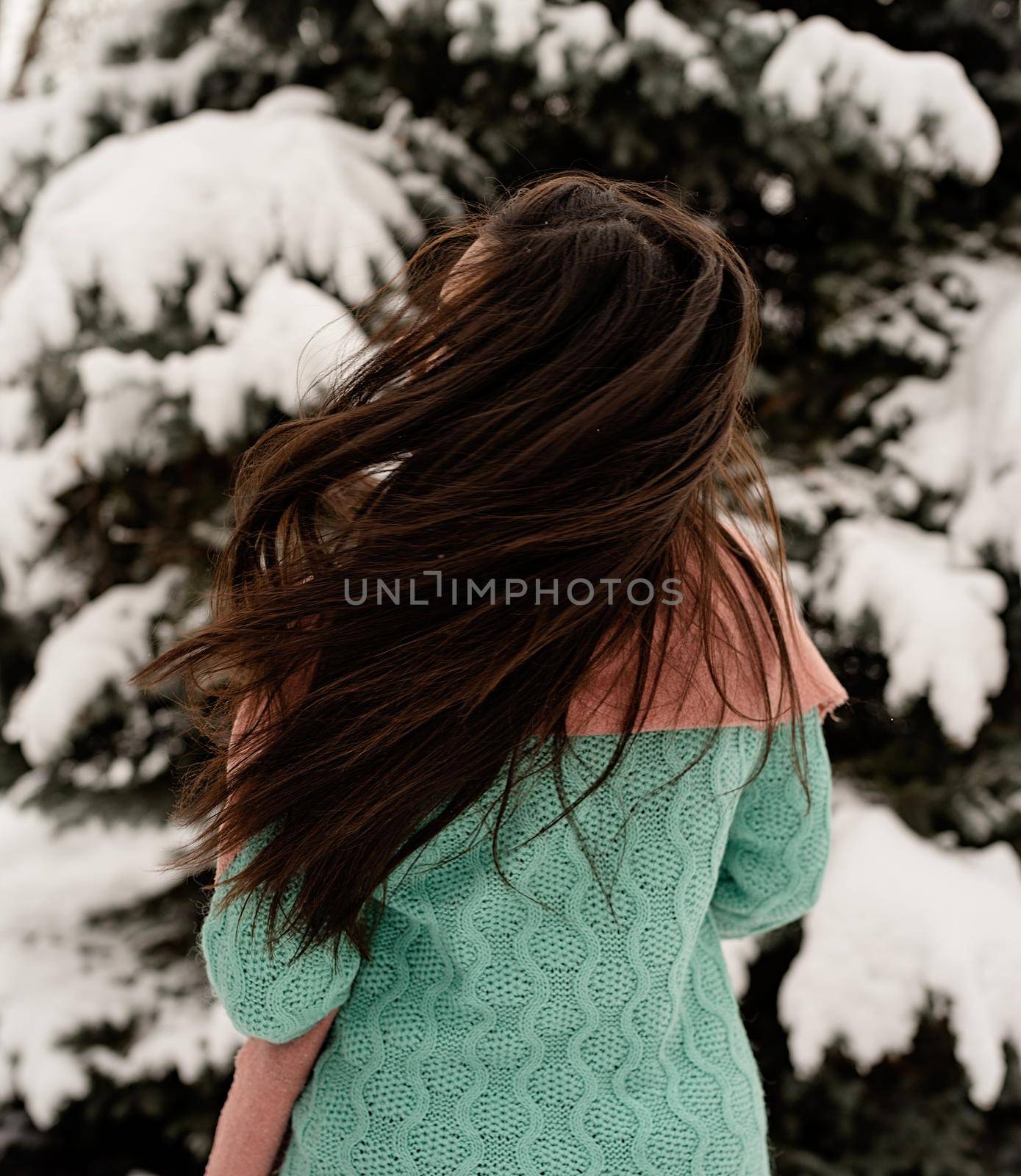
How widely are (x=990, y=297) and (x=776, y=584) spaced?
5.64 ft

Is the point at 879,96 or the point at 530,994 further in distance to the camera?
the point at 879,96

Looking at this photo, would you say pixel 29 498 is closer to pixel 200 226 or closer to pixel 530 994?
pixel 200 226

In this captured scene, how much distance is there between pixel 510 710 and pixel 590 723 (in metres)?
0.08

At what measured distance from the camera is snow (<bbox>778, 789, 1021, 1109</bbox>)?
1.87 metres

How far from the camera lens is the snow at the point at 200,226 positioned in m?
1.88

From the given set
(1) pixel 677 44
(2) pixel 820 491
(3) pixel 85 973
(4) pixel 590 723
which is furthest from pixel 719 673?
(3) pixel 85 973

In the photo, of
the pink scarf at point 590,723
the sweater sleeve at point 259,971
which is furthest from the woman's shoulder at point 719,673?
the sweater sleeve at point 259,971

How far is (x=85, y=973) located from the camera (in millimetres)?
2148

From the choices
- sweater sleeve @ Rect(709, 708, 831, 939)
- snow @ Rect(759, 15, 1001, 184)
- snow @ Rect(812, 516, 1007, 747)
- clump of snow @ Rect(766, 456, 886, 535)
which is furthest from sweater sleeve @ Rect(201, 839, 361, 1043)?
snow @ Rect(759, 15, 1001, 184)

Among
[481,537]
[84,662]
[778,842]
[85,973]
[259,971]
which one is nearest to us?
[481,537]

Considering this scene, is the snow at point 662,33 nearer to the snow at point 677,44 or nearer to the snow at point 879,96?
the snow at point 677,44

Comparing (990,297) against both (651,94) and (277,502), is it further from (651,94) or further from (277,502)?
(277,502)

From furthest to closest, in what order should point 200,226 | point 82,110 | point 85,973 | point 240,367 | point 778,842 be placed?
point 82,110 → point 85,973 → point 200,226 → point 240,367 → point 778,842

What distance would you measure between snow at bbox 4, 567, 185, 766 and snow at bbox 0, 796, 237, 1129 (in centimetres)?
25
